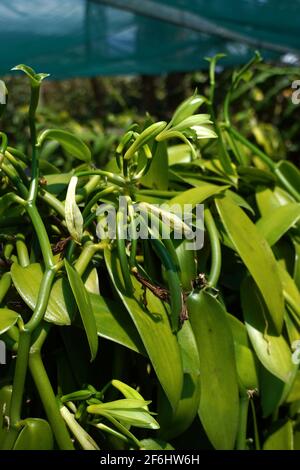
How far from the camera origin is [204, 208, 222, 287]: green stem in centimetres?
52

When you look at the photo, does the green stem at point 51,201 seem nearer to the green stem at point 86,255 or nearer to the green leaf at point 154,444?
the green stem at point 86,255

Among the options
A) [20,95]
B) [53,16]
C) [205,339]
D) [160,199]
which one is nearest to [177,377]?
[205,339]

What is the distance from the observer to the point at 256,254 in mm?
542

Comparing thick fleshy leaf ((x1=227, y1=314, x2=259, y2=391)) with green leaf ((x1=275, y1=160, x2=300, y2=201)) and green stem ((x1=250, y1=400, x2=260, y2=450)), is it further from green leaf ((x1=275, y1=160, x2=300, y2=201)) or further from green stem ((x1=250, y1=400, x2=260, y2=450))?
green leaf ((x1=275, y1=160, x2=300, y2=201))

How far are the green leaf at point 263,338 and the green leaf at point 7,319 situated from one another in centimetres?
22

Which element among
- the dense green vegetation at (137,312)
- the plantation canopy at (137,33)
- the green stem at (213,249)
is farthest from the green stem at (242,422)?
the plantation canopy at (137,33)

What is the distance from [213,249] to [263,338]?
9 cm

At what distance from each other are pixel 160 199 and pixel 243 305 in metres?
0.13

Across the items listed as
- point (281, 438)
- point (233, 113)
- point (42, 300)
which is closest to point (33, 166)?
point (42, 300)

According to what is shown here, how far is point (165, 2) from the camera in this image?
6.02ft

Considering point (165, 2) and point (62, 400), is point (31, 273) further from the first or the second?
point (165, 2)

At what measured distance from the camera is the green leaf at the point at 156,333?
433 mm

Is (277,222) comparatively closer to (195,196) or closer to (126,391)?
(195,196)
